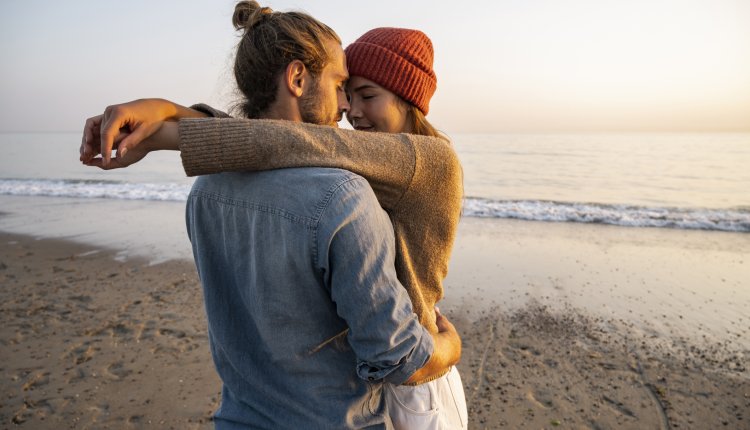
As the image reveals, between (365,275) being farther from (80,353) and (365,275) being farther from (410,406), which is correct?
(80,353)

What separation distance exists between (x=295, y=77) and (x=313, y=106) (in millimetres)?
108

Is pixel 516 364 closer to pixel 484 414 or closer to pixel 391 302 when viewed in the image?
pixel 484 414

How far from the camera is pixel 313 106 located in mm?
1506

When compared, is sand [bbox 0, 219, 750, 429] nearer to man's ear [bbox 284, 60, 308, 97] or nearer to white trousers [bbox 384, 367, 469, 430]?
white trousers [bbox 384, 367, 469, 430]

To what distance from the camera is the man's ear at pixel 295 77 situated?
4.67ft

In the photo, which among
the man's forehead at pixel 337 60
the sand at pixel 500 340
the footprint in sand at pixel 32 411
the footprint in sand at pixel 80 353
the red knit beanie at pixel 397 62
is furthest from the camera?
the footprint in sand at pixel 80 353

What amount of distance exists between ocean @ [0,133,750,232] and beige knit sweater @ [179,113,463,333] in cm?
1128

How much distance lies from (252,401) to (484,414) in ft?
9.61

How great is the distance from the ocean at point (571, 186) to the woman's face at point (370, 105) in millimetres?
10650

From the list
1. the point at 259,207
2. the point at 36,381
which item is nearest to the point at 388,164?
the point at 259,207

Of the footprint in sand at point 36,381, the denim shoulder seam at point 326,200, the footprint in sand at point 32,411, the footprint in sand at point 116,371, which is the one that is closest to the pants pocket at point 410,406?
the denim shoulder seam at point 326,200

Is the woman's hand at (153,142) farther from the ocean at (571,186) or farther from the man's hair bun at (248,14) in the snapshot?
the ocean at (571,186)

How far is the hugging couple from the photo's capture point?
1138 millimetres

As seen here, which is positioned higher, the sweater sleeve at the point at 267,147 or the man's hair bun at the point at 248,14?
the man's hair bun at the point at 248,14
